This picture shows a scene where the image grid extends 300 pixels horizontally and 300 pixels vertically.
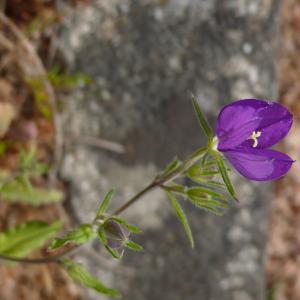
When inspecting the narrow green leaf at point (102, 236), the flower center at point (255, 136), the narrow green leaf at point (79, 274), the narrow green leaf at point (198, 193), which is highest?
the flower center at point (255, 136)

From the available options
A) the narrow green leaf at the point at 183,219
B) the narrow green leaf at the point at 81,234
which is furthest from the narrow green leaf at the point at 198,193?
the narrow green leaf at the point at 81,234

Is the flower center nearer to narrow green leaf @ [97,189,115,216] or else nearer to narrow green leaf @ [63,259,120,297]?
narrow green leaf @ [97,189,115,216]

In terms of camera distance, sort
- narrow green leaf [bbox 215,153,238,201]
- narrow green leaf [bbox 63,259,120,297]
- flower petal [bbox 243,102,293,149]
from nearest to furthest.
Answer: narrow green leaf [bbox 215,153,238,201]
flower petal [bbox 243,102,293,149]
narrow green leaf [bbox 63,259,120,297]

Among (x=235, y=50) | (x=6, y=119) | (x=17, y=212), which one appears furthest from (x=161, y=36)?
(x=17, y=212)

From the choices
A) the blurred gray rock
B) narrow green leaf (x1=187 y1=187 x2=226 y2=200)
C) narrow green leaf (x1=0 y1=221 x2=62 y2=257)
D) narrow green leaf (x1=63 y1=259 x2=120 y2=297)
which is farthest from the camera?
the blurred gray rock

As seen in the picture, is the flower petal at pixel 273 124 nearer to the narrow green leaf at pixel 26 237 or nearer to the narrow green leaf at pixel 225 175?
the narrow green leaf at pixel 225 175

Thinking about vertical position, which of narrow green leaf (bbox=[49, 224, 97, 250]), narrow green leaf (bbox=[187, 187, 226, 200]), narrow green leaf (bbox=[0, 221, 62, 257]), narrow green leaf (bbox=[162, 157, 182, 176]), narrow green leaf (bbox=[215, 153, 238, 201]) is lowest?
narrow green leaf (bbox=[0, 221, 62, 257])

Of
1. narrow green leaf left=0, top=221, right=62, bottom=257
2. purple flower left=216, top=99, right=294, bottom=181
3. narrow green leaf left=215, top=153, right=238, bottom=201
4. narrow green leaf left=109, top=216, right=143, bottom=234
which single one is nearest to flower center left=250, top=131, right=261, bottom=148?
purple flower left=216, top=99, right=294, bottom=181

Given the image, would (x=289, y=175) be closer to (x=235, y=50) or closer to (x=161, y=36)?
(x=235, y=50)
